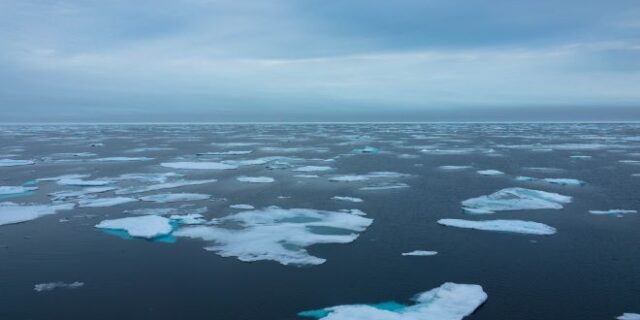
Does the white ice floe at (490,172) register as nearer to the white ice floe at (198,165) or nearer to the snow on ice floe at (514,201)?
the snow on ice floe at (514,201)

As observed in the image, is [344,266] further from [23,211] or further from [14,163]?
[14,163]

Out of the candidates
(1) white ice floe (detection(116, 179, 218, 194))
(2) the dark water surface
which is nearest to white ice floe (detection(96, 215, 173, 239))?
(2) the dark water surface

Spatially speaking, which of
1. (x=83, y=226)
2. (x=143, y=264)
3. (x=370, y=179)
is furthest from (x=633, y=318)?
(x=370, y=179)

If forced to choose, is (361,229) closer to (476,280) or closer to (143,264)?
(476,280)

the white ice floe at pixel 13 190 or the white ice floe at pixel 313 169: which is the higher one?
the white ice floe at pixel 313 169

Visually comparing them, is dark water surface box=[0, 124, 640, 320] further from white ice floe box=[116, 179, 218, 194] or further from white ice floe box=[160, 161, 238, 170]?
white ice floe box=[160, 161, 238, 170]

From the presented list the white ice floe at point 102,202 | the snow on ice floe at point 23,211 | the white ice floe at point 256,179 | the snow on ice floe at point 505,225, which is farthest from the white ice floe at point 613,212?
the snow on ice floe at point 23,211
